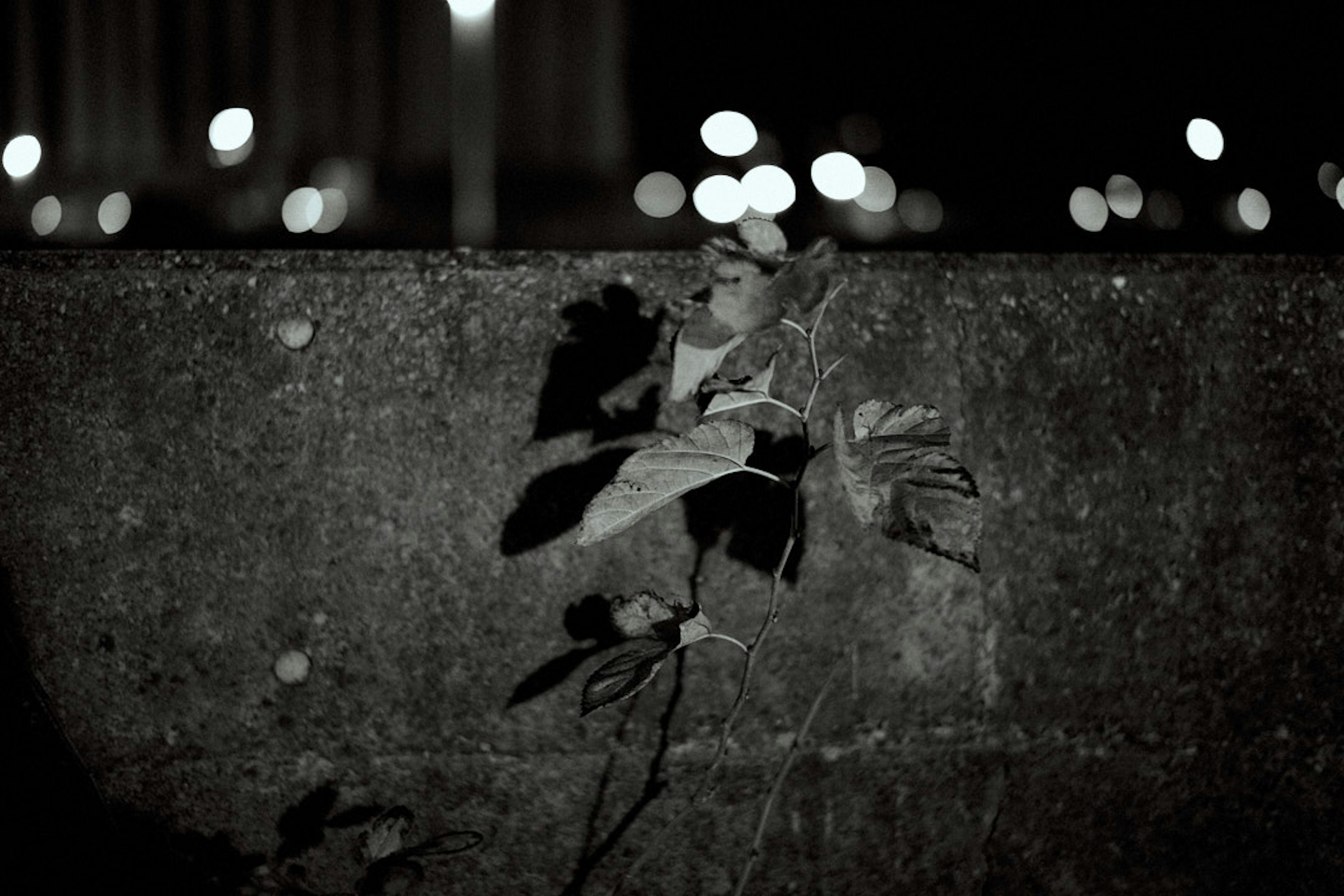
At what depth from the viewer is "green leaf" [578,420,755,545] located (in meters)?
0.79

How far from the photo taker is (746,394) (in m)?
0.88

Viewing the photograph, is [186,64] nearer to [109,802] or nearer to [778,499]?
[109,802]

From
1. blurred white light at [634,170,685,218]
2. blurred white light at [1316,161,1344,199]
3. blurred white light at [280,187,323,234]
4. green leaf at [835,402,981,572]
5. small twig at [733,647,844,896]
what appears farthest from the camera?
blurred white light at [1316,161,1344,199]

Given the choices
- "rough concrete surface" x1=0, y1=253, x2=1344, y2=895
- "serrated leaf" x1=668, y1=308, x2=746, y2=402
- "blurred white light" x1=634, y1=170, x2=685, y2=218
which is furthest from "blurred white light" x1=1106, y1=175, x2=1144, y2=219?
"serrated leaf" x1=668, y1=308, x2=746, y2=402

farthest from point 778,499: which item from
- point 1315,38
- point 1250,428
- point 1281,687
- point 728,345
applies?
point 1315,38

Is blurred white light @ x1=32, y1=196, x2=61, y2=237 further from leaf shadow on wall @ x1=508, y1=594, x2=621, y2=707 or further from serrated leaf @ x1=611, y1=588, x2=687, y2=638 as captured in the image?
serrated leaf @ x1=611, y1=588, x2=687, y2=638

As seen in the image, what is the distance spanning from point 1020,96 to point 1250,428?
1970 millimetres

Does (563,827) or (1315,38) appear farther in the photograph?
(1315,38)

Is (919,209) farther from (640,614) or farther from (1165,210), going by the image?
(640,614)

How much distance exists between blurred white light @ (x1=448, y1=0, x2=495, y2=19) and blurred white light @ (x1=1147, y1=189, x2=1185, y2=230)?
245cm

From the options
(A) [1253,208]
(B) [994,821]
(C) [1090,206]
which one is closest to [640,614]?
(B) [994,821]

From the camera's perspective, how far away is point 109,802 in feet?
3.86

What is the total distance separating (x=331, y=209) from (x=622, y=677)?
208 centimetres

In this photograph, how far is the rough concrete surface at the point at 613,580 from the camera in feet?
3.60
